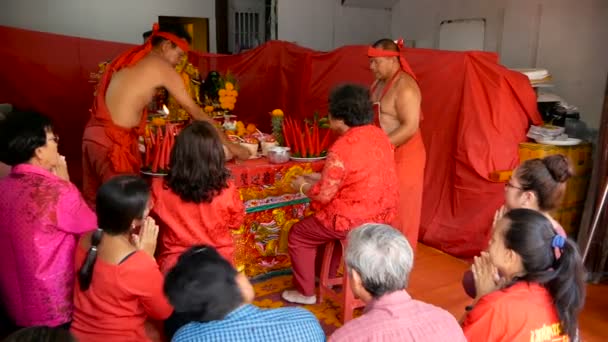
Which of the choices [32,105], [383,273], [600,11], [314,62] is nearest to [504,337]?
[383,273]

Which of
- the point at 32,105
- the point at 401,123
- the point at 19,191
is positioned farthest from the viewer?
the point at 32,105

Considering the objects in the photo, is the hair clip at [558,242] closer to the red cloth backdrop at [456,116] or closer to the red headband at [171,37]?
the red cloth backdrop at [456,116]

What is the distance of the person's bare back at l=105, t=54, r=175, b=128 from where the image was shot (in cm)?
283

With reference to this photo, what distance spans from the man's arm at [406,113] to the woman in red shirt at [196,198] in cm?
127

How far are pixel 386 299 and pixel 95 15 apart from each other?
6.00 meters

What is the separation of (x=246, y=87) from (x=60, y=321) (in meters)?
4.31

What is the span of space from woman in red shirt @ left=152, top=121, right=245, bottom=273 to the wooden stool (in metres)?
0.67

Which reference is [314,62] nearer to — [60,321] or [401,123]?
[401,123]

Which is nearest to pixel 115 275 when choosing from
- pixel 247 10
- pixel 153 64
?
pixel 153 64

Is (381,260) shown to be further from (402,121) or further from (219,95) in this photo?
(219,95)

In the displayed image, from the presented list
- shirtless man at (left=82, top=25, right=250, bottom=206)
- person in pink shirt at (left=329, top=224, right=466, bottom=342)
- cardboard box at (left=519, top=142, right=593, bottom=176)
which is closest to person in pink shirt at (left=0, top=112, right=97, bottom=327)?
shirtless man at (left=82, top=25, right=250, bottom=206)

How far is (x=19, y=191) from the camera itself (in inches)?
68.9

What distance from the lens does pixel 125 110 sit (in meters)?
2.86

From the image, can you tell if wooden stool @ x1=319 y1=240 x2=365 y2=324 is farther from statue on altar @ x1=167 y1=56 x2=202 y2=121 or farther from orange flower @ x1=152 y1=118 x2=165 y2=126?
statue on altar @ x1=167 y1=56 x2=202 y2=121
